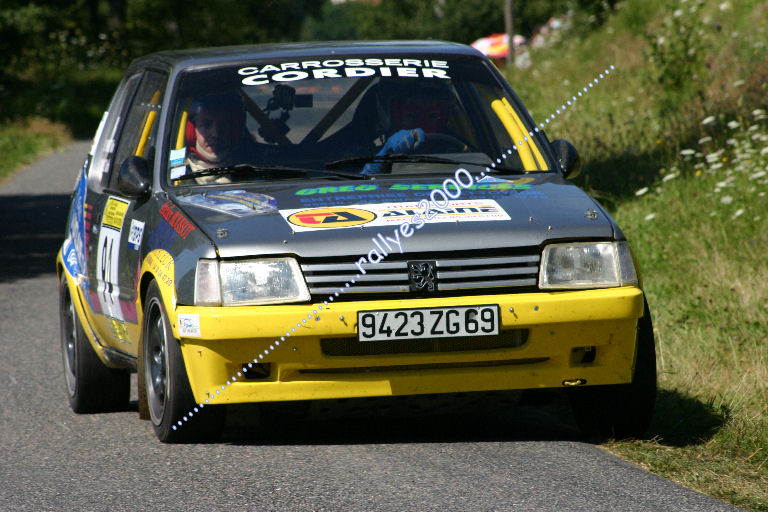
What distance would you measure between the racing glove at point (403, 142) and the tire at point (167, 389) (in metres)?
1.30

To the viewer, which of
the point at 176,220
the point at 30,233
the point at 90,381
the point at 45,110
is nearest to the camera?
the point at 176,220

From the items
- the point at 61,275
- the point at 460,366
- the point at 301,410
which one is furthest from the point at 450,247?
the point at 61,275

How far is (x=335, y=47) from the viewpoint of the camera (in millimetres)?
6598

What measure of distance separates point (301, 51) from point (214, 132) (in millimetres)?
743

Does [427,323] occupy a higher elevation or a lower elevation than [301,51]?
lower

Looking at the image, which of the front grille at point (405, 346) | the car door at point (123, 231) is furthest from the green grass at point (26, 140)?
the front grille at point (405, 346)

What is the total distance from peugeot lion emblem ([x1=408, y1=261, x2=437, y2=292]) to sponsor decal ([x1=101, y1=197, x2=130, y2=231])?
176cm

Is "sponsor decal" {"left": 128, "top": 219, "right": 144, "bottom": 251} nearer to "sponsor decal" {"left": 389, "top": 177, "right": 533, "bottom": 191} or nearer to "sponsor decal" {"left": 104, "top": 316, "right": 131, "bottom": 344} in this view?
"sponsor decal" {"left": 104, "top": 316, "right": 131, "bottom": 344}

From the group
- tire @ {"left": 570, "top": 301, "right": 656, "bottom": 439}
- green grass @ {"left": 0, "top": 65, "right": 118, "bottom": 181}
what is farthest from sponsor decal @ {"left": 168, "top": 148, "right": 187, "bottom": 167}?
green grass @ {"left": 0, "top": 65, "right": 118, "bottom": 181}

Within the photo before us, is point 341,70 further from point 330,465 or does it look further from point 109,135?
point 330,465

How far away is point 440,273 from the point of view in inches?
197

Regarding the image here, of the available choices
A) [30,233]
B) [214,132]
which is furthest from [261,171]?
[30,233]

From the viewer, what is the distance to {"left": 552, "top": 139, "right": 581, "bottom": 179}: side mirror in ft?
20.1

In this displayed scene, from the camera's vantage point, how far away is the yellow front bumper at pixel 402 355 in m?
4.90
